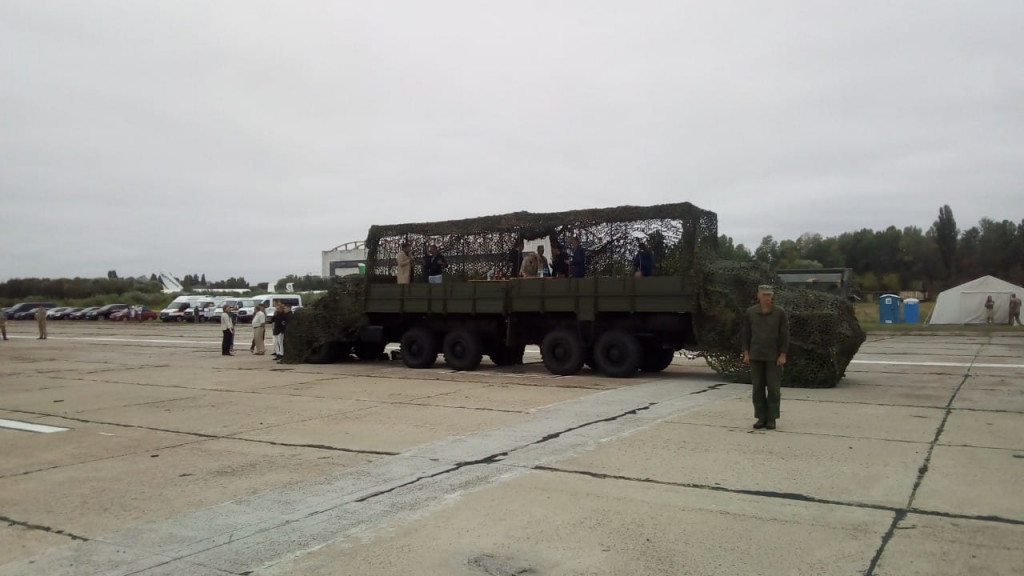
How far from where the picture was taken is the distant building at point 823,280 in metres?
15.2

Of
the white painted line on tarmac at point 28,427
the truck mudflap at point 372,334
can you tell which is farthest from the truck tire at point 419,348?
the white painted line on tarmac at point 28,427

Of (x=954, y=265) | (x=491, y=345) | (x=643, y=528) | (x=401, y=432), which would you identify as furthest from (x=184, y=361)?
(x=954, y=265)

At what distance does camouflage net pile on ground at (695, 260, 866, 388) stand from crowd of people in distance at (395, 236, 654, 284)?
5.37 ft

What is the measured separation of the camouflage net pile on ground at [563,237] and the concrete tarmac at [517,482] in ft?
10.5

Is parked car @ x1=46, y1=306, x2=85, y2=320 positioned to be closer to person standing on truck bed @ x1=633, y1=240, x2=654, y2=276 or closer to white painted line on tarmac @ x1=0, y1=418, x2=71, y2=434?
white painted line on tarmac @ x1=0, y1=418, x2=71, y2=434

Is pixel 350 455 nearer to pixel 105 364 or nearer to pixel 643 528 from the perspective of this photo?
pixel 643 528

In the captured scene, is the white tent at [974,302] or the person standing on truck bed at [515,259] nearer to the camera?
the person standing on truck bed at [515,259]

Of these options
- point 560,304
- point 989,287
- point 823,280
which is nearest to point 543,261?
point 560,304

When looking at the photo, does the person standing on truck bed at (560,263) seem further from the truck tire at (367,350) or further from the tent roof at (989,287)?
the tent roof at (989,287)

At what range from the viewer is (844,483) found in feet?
22.0

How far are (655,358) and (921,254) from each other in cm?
7575

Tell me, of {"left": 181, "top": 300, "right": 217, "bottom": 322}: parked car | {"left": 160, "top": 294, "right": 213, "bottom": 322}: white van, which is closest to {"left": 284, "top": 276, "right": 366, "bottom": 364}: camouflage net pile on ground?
{"left": 181, "top": 300, "right": 217, "bottom": 322}: parked car

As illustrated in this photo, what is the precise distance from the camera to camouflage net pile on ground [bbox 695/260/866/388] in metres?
12.9

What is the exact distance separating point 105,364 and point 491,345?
10.3 metres
